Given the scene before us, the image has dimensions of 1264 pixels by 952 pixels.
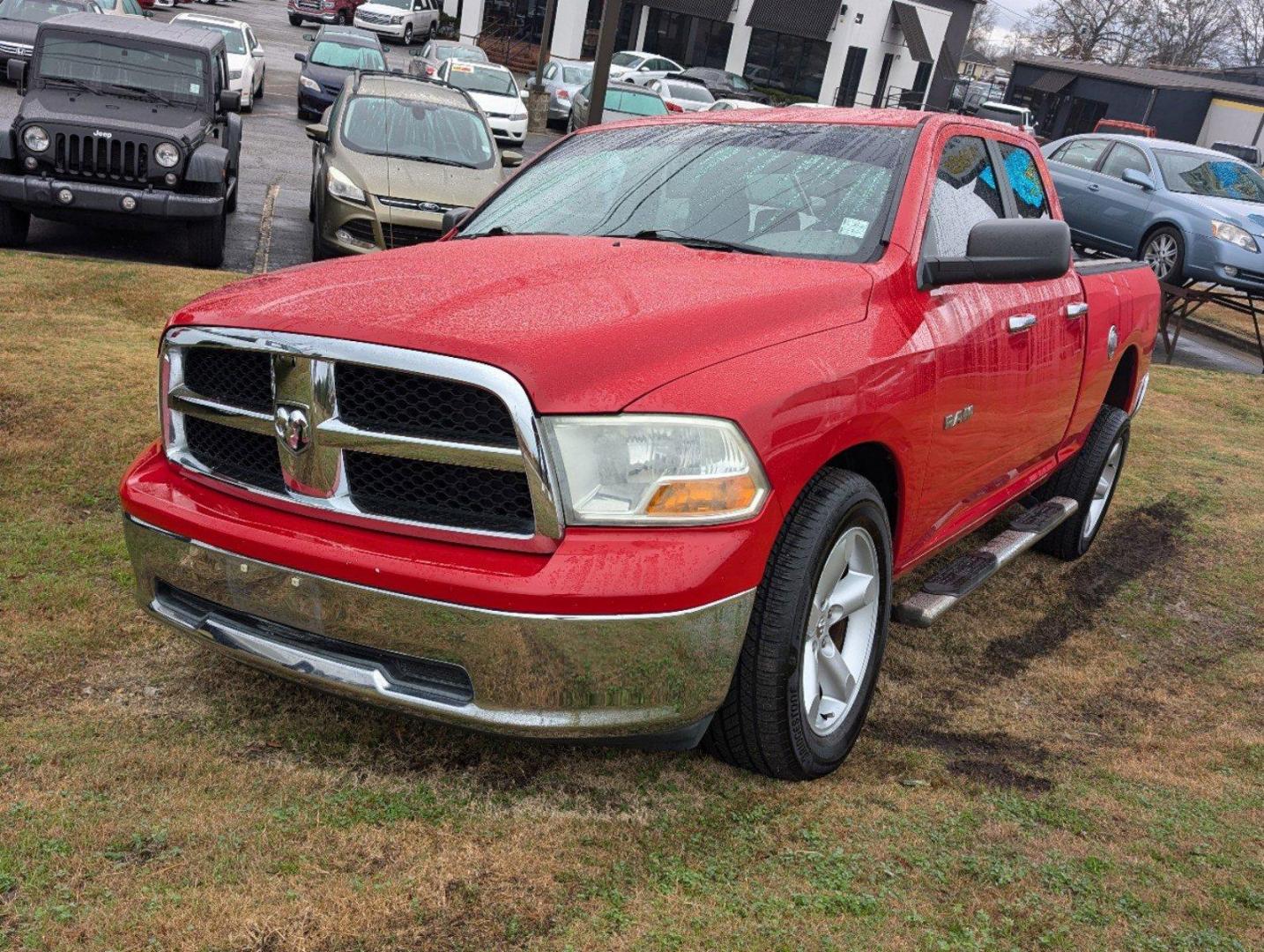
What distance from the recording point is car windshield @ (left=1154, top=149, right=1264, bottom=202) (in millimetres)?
14492

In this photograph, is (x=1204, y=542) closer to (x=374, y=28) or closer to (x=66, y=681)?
(x=66, y=681)

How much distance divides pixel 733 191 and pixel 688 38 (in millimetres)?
48965

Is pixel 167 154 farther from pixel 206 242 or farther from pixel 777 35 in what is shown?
pixel 777 35

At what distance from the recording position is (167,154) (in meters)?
9.45

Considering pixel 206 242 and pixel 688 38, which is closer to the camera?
Result: pixel 206 242

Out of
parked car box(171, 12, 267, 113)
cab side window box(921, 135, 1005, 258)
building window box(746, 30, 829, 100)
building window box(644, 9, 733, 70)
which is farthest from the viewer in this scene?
building window box(746, 30, 829, 100)

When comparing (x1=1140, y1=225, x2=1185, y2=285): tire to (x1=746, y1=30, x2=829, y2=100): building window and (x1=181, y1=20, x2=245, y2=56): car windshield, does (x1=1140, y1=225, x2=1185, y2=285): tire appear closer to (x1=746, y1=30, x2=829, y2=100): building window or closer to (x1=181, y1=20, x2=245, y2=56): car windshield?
(x1=181, y1=20, x2=245, y2=56): car windshield

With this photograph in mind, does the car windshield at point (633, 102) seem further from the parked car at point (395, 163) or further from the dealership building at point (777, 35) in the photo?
the dealership building at point (777, 35)

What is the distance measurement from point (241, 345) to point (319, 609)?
659mm

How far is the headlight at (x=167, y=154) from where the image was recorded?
9430 mm

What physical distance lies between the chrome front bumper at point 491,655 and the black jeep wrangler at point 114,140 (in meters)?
7.21

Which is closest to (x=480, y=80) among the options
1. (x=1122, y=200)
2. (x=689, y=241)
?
(x=1122, y=200)

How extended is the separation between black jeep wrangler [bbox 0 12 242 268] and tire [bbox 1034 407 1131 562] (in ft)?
21.8

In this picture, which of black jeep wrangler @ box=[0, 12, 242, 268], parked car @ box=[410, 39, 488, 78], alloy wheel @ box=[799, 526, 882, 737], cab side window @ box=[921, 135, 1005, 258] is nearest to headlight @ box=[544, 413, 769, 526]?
alloy wheel @ box=[799, 526, 882, 737]
